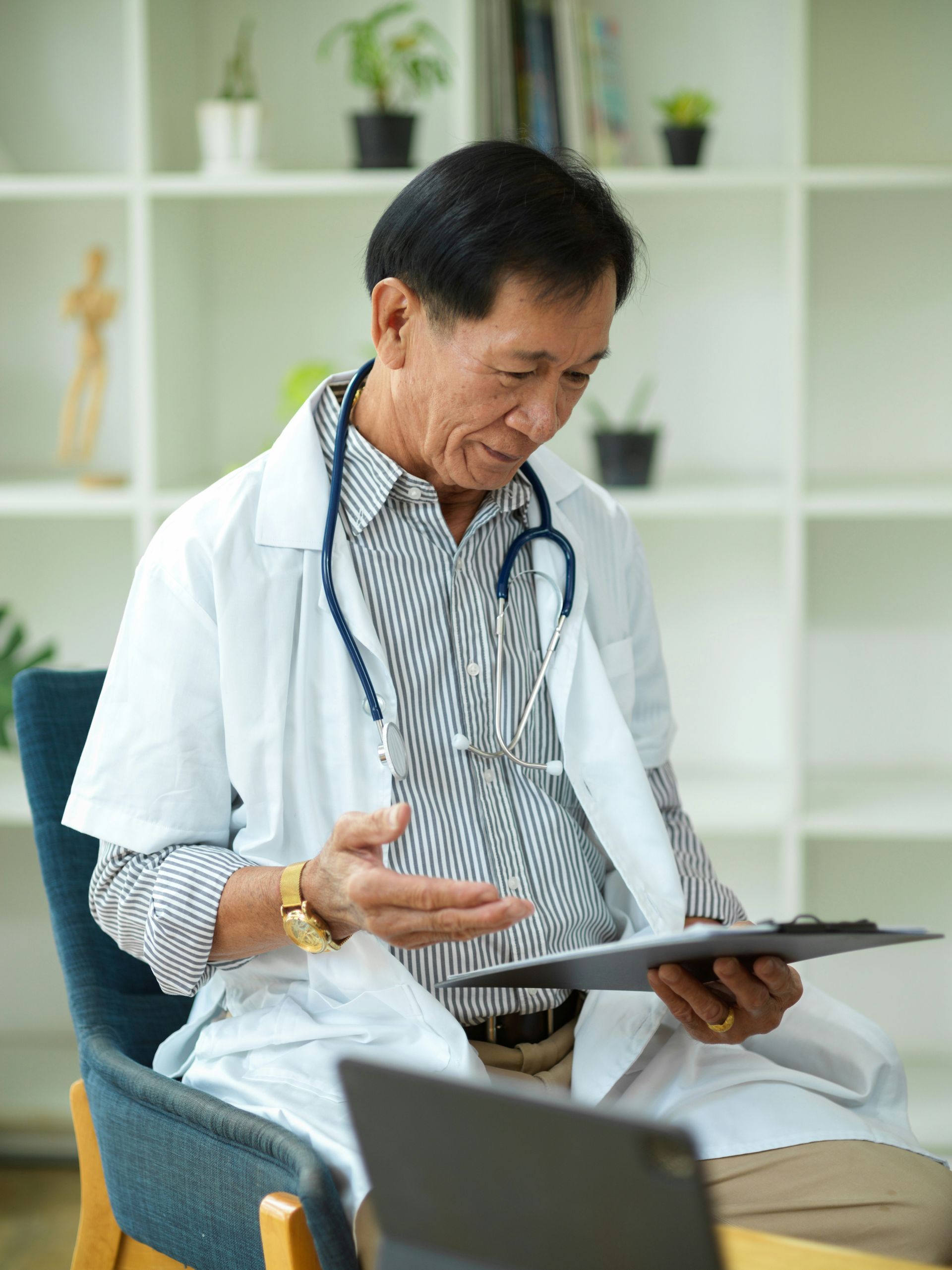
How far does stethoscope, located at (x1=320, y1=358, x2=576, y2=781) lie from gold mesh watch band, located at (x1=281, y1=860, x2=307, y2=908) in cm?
17

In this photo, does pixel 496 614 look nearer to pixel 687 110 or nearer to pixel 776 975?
pixel 776 975

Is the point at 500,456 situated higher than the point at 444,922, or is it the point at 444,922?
the point at 500,456

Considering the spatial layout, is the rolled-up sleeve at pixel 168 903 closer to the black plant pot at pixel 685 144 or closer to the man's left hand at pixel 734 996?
the man's left hand at pixel 734 996

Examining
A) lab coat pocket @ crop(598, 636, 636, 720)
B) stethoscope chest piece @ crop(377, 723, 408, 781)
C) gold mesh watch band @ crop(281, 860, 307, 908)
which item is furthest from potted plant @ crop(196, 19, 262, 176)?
gold mesh watch band @ crop(281, 860, 307, 908)

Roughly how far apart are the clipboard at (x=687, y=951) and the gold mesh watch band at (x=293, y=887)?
0.15m

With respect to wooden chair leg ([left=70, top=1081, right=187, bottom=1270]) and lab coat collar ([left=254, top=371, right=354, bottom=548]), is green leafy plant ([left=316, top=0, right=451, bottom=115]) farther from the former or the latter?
wooden chair leg ([left=70, top=1081, right=187, bottom=1270])

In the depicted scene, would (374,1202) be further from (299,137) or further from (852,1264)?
(299,137)

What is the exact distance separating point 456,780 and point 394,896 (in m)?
0.33

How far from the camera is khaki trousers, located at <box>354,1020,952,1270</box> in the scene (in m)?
1.09

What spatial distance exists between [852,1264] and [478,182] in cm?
95

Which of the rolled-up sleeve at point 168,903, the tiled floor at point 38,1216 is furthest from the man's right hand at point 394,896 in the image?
the tiled floor at point 38,1216

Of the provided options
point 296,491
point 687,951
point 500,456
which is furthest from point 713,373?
point 687,951

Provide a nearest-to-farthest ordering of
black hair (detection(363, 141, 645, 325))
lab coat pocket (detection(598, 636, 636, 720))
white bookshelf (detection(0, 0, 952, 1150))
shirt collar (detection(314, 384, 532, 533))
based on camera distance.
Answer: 1. black hair (detection(363, 141, 645, 325))
2. shirt collar (detection(314, 384, 532, 533))
3. lab coat pocket (detection(598, 636, 636, 720))
4. white bookshelf (detection(0, 0, 952, 1150))

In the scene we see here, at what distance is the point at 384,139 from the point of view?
2.25 meters
